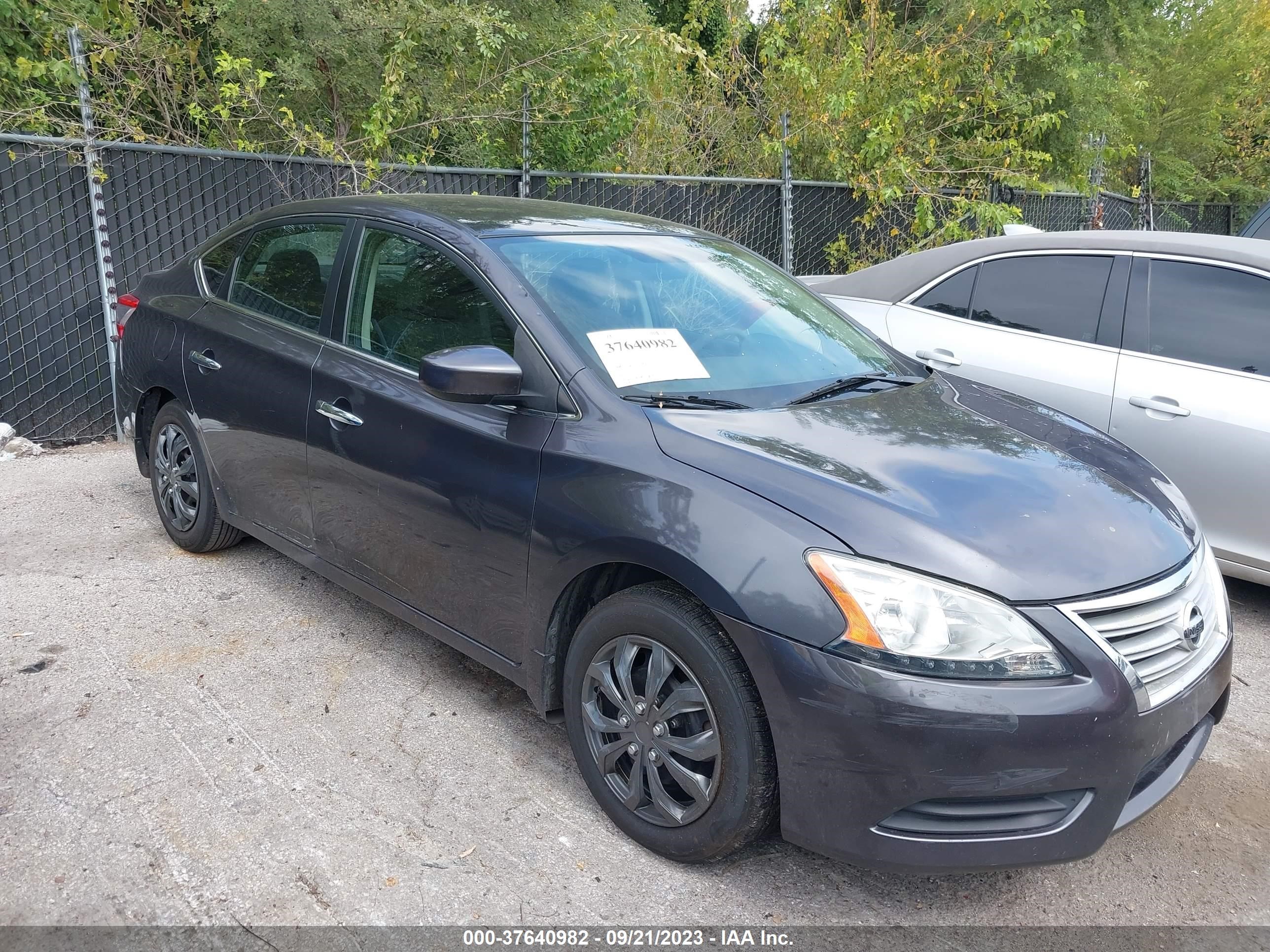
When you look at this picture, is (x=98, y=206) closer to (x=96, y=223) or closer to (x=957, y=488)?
(x=96, y=223)

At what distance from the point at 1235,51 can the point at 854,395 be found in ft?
54.5

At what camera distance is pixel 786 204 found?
9141mm

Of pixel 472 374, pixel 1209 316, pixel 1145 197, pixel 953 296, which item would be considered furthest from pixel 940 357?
pixel 1145 197

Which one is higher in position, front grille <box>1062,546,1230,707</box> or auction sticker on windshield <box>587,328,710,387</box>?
auction sticker on windshield <box>587,328,710,387</box>

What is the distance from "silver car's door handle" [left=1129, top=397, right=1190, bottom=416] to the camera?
4.25m

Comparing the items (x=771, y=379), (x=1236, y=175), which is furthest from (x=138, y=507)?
(x=1236, y=175)

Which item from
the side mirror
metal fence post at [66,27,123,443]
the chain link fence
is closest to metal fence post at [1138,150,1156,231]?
the chain link fence

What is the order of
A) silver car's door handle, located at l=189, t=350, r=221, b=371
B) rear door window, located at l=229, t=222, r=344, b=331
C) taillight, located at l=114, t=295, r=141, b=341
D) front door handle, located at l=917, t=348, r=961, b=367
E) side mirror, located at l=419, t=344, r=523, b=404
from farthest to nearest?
1. front door handle, located at l=917, t=348, r=961, b=367
2. taillight, located at l=114, t=295, r=141, b=341
3. silver car's door handle, located at l=189, t=350, r=221, b=371
4. rear door window, located at l=229, t=222, r=344, b=331
5. side mirror, located at l=419, t=344, r=523, b=404

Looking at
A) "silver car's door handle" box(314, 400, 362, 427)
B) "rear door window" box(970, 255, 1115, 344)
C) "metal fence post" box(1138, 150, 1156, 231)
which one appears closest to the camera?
"silver car's door handle" box(314, 400, 362, 427)

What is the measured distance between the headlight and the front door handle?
294cm

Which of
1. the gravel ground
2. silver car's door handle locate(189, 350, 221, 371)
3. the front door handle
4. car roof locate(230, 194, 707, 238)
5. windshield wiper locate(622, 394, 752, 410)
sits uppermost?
car roof locate(230, 194, 707, 238)

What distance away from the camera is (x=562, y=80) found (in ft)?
25.6

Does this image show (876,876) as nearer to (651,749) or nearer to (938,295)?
(651,749)

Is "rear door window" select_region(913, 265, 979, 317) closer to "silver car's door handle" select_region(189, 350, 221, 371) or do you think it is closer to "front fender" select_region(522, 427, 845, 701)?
"front fender" select_region(522, 427, 845, 701)
